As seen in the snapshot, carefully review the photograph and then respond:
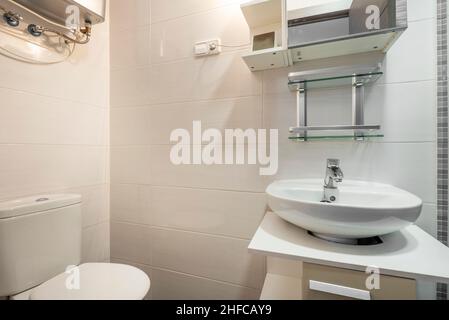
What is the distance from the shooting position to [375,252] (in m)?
0.65

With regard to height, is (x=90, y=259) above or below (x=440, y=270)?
below

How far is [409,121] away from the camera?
2.96ft

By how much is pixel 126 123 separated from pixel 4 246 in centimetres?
83

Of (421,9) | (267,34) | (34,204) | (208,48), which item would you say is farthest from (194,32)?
(34,204)

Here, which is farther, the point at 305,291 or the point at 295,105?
the point at 295,105

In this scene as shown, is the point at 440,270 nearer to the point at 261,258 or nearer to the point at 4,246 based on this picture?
the point at 261,258

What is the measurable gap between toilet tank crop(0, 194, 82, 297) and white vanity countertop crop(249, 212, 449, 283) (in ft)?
3.05

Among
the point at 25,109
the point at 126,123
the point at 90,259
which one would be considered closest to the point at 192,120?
the point at 126,123

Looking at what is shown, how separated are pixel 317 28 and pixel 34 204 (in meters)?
1.45

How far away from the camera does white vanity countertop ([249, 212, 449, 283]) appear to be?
56 cm

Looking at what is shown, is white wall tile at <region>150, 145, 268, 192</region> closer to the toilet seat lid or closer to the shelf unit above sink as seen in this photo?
the shelf unit above sink

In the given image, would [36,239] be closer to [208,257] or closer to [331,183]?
[208,257]

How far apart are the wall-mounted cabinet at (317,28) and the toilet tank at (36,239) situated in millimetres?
1127

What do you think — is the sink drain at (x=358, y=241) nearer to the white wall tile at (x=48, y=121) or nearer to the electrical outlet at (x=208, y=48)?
the electrical outlet at (x=208, y=48)
